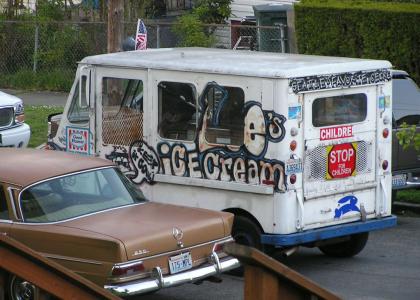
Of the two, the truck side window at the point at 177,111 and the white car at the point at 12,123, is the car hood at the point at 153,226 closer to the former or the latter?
the truck side window at the point at 177,111

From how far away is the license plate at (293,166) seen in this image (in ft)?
33.8

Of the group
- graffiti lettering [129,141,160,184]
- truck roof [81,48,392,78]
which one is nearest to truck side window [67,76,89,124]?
truck roof [81,48,392,78]

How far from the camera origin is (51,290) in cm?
564

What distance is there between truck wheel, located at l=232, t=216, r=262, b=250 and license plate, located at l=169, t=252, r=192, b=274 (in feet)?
5.57

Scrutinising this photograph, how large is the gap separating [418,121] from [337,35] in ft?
22.2

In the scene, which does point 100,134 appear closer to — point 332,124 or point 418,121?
point 332,124

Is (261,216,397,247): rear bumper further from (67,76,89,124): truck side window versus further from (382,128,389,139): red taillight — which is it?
(67,76,89,124): truck side window

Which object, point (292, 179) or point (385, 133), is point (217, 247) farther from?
point (385, 133)

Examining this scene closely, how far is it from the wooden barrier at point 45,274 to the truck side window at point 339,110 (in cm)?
529

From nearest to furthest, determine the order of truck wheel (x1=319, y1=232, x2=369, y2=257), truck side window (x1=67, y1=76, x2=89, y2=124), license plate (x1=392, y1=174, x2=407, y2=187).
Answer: truck wheel (x1=319, y1=232, x2=369, y2=257)
truck side window (x1=67, y1=76, x2=89, y2=124)
license plate (x1=392, y1=174, x2=407, y2=187)

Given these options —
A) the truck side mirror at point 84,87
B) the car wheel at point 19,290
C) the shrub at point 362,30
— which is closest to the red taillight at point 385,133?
the truck side mirror at point 84,87

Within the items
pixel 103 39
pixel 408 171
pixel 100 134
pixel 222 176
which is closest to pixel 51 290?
pixel 222 176

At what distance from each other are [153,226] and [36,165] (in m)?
1.49

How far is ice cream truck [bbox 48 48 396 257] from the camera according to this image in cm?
1035
